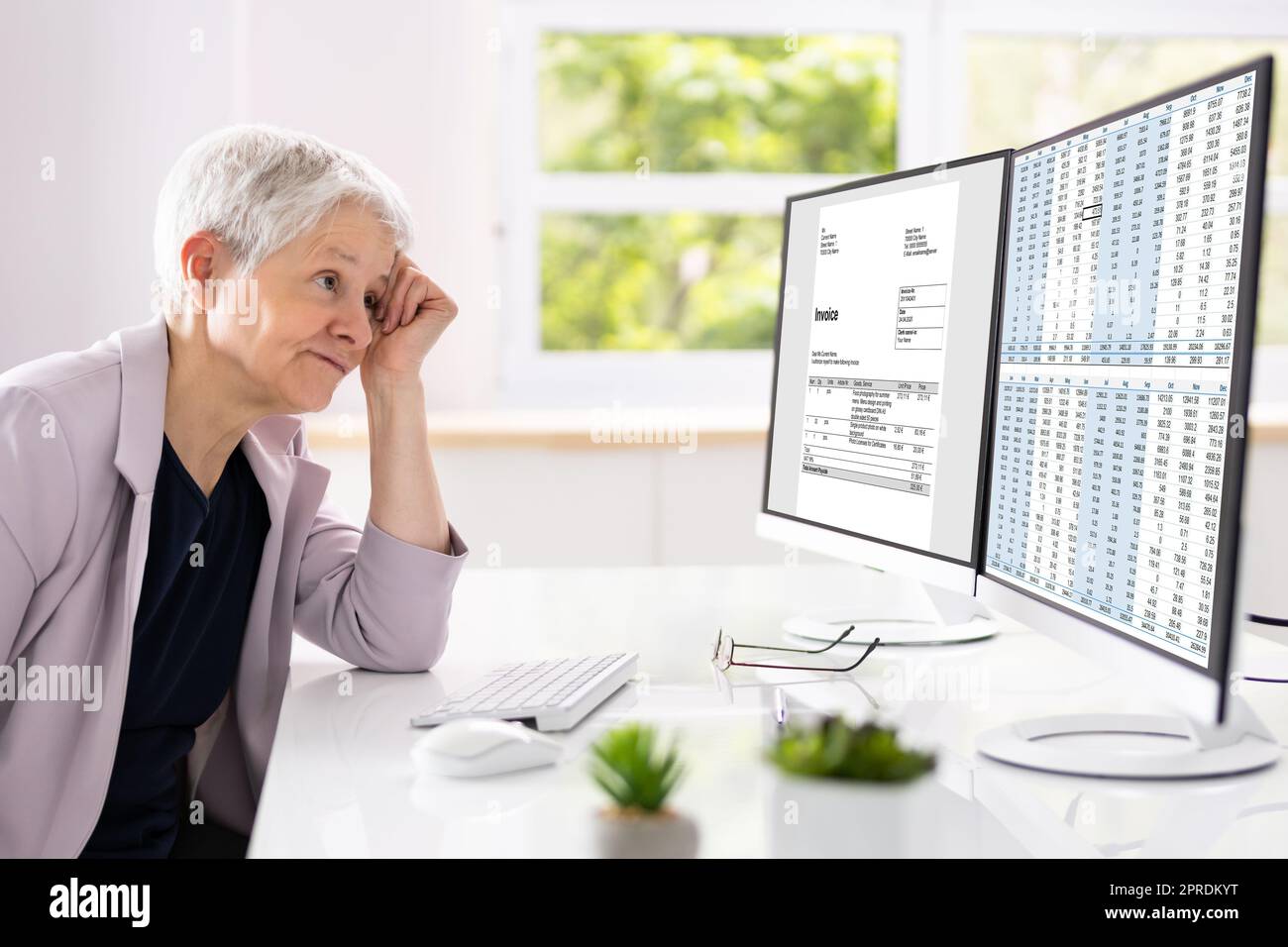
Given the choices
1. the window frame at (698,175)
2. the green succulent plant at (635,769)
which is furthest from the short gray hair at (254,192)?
the window frame at (698,175)

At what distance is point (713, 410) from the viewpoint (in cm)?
313

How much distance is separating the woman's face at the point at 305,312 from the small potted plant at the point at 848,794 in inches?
27.5

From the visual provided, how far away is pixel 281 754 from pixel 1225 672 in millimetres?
659

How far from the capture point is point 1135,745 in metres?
0.90

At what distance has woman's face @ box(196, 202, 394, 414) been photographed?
3.92ft

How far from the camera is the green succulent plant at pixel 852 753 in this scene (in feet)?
2.12

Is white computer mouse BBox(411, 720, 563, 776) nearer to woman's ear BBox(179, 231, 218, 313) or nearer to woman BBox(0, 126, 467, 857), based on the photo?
woman BBox(0, 126, 467, 857)

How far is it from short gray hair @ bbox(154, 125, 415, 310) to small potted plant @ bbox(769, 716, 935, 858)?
0.74 m

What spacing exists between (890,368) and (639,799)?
2.20 feet

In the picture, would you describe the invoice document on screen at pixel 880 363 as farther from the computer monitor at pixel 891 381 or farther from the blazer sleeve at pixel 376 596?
the blazer sleeve at pixel 376 596

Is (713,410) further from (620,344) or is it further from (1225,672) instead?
(1225,672)

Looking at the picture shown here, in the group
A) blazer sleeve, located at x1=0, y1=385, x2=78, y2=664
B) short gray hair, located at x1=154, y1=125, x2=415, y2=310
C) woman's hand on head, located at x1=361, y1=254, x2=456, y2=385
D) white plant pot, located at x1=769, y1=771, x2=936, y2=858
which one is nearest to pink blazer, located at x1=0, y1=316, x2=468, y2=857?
blazer sleeve, located at x1=0, y1=385, x2=78, y2=664
